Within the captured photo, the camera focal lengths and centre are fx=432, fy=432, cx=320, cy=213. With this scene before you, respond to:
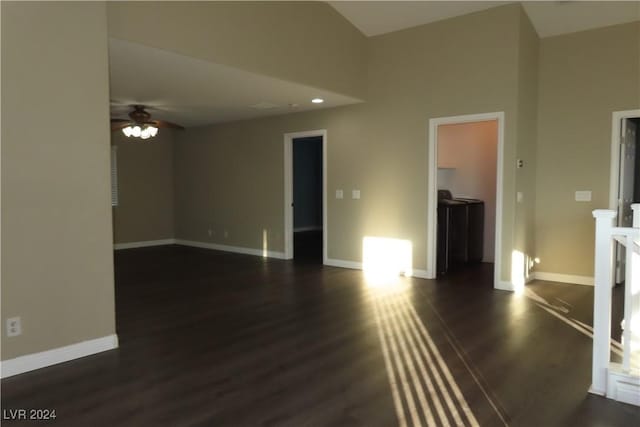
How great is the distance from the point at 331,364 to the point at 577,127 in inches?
174

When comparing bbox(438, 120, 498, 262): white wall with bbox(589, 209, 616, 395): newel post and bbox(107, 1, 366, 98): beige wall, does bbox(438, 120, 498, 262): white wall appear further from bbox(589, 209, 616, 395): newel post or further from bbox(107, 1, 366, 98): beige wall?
bbox(589, 209, 616, 395): newel post

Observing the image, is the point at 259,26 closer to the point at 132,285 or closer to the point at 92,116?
the point at 92,116

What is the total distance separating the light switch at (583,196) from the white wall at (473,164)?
1475 millimetres

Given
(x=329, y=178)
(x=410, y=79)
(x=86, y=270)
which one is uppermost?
(x=410, y=79)

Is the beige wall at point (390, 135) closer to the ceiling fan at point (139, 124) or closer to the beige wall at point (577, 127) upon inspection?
the beige wall at point (577, 127)

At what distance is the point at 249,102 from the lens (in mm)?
5961

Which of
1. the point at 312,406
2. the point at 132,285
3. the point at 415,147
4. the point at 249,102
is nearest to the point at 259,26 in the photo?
the point at 249,102

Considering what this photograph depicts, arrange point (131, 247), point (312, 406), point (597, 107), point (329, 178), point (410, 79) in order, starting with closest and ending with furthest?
point (312, 406), point (597, 107), point (410, 79), point (329, 178), point (131, 247)

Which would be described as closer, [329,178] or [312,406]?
[312,406]

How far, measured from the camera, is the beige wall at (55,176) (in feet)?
8.84

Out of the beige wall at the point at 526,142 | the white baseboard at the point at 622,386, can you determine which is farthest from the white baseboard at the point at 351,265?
the white baseboard at the point at 622,386

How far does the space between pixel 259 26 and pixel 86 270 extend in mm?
2941

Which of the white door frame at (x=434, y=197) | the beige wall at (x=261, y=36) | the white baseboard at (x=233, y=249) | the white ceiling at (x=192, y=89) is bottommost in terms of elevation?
the white baseboard at (x=233, y=249)

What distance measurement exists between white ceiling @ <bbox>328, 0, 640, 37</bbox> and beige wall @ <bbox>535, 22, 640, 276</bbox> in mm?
211
